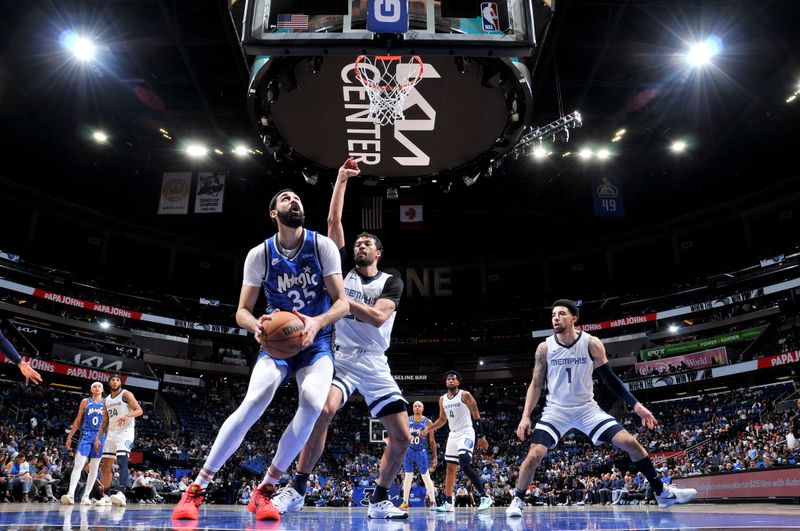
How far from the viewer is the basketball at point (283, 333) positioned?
4016mm

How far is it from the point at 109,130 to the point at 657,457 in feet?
94.0

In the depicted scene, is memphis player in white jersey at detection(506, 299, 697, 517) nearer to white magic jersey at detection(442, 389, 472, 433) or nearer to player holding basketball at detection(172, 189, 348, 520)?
player holding basketball at detection(172, 189, 348, 520)

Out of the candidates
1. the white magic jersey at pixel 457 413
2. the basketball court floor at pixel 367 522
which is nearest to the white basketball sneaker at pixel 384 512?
the basketball court floor at pixel 367 522

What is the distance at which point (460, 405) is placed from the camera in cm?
1053

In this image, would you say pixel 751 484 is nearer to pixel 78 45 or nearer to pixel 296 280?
pixel 296 280

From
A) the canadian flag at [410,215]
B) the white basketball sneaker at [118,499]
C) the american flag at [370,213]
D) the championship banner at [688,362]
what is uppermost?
the canadian flag at [410,215]

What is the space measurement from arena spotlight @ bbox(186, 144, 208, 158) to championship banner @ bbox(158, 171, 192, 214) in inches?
43.8

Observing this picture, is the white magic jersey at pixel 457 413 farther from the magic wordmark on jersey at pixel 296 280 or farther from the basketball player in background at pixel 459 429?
the magic wordmark on jersey at pixel 296 280

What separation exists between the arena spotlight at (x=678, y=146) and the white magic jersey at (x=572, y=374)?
2284cm

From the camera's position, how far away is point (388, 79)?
37.7ft

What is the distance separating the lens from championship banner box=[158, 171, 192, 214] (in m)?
24.8

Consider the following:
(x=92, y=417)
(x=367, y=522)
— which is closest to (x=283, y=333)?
(x=367, y=522)

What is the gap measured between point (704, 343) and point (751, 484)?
72.1 feet

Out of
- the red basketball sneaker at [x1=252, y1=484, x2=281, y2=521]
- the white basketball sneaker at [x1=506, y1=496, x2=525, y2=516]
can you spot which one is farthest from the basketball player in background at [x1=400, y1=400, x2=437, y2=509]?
the red basketball sneaker at [x1=252, y1=484, x2=281, y2=521]
